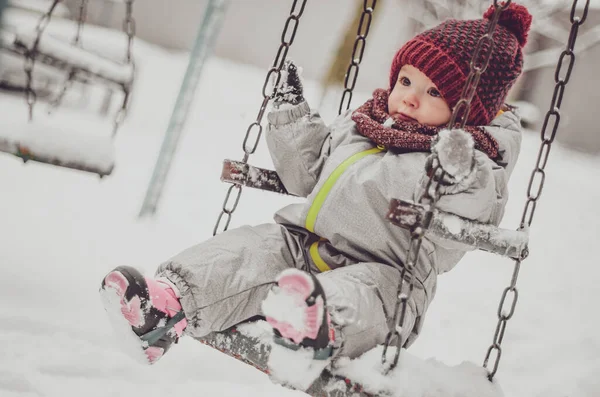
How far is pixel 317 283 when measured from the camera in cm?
111

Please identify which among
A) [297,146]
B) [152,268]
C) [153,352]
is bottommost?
[152,268]

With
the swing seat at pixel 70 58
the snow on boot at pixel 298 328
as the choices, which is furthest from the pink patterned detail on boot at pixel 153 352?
the swing seat at pixel 70 58

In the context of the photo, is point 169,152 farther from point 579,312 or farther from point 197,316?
point 579,312

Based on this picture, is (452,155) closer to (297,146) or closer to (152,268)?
(297,146)

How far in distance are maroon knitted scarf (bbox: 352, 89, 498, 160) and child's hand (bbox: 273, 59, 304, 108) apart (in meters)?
0.23

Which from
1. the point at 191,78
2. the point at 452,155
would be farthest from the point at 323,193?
the point at 191,78

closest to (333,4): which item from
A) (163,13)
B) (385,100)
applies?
(163,13)

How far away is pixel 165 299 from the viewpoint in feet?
4.46

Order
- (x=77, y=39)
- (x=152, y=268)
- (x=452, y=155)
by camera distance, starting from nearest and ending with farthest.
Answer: (x=452, y=155) → (x=152, y=268) → (x=77, y=39)

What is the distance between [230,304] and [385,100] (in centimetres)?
92

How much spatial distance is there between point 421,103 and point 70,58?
14.2 feet

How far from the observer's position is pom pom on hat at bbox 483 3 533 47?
1.86 metres

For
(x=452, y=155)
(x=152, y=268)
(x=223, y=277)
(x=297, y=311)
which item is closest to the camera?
(x=297, y=311)

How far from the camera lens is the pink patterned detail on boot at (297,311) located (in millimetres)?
1090
